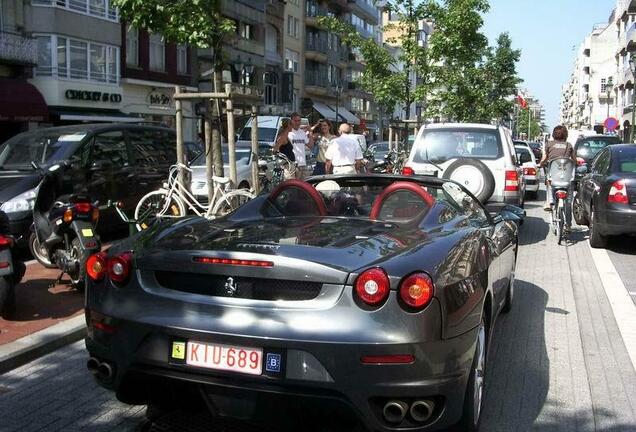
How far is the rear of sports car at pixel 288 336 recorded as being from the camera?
3.04 m

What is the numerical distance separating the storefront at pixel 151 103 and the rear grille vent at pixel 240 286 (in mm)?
30190

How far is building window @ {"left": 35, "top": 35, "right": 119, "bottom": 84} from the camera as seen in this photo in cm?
2933

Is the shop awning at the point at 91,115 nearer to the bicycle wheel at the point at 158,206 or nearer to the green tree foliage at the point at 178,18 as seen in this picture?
the bicycle wheel at the point at 158,206

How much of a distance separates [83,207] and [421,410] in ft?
15.7

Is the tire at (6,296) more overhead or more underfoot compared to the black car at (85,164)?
more underfoot

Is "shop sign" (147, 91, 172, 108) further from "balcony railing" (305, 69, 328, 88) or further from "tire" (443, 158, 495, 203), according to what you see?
"tire" (443, 158, 495, 203)

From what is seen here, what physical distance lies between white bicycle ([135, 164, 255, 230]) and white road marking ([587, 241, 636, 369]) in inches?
192

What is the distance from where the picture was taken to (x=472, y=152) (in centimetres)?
1123

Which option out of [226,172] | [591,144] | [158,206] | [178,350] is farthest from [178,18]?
[591,144]

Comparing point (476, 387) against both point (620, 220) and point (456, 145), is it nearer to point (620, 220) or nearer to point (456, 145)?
point (620, 220)

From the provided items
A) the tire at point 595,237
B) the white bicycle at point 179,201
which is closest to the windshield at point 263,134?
the white bicycle at point 179,201

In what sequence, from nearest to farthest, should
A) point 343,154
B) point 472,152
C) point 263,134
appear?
point 472,152
point 343,154
point 263,134

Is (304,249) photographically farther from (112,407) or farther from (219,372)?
(112,407)

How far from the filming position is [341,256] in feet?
10.8
